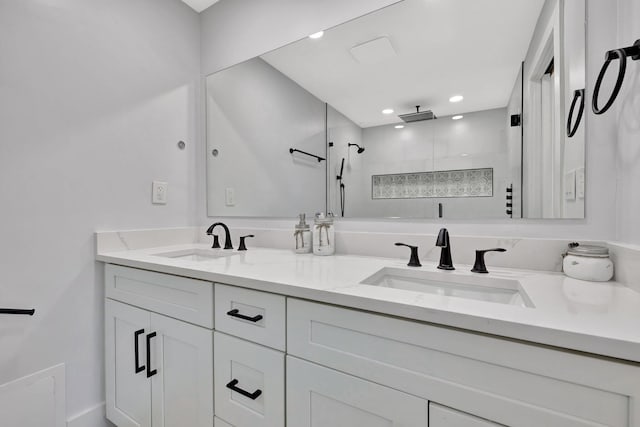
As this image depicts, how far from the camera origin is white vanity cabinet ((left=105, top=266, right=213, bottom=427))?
0.94 meters

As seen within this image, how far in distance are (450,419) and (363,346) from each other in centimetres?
21

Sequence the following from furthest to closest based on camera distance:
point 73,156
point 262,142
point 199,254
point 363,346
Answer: point 262,142 < point 199,254 < point 73,156 < point 363,346

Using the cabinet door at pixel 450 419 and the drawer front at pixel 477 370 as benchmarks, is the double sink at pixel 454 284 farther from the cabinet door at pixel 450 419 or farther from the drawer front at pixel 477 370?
the cabinet door at pixel 450 419

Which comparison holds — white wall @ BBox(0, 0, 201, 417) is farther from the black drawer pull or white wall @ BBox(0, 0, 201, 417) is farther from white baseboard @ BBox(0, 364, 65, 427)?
the black drawer pull

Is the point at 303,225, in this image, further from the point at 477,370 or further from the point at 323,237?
the point at 477,370

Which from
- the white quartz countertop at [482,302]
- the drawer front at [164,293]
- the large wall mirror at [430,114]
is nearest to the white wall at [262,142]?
the large wall mirror at [430,114]

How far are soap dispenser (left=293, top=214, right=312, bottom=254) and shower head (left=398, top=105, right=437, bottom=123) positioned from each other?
2.03 ft

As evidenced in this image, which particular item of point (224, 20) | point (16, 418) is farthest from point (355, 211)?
point (16, 418)

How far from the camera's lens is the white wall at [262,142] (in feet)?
4.74

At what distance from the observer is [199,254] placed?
59.2 inches

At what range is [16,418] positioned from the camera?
104cm

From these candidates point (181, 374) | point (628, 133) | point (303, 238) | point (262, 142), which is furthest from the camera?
point (262, 142)

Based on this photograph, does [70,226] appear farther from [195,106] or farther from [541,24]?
[541,24]

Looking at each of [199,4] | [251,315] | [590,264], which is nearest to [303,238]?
[251,315]
